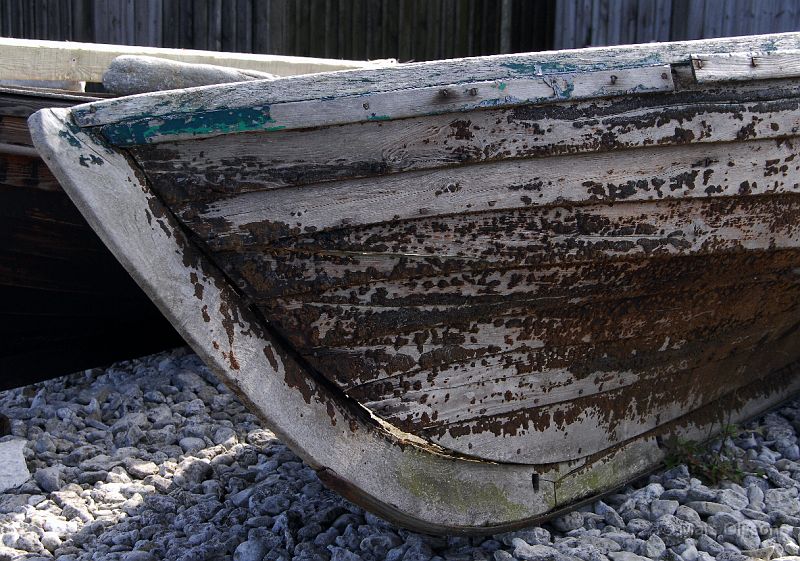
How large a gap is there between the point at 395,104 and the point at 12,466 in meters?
2.10

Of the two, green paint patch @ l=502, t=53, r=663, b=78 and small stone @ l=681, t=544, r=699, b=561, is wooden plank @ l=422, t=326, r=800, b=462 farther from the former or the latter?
green paint patch @ l=502, t=53, r=663, b=78

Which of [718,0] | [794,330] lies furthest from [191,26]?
[794,330]

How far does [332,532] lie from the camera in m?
2.46

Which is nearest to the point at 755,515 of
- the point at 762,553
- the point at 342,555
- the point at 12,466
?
the point at 762,553

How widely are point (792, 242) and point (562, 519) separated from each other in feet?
3.42

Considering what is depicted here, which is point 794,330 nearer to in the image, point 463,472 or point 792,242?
point 792,242

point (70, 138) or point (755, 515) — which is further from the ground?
point (70, 138)

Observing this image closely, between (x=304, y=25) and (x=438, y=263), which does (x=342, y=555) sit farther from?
(x=304, y=25)

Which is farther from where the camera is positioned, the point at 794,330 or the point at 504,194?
the point at 794,330

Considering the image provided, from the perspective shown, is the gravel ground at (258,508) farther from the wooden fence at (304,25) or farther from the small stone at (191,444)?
the wooden fence at (304,25)

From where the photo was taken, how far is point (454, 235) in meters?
2.03

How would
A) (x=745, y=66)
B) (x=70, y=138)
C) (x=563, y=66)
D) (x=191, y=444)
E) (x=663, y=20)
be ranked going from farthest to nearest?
1. (x=663, y=20)
2. (x=191, y=444)
3. (x=745, y=66)
4. (x=563, y=66)
5. (x=70, y=138)

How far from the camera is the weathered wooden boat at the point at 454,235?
1812mm

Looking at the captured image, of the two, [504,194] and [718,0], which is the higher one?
[718,0]
